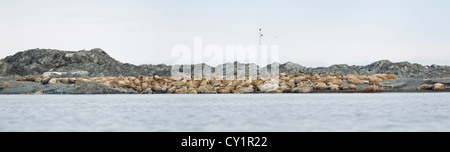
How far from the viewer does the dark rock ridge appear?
7088 cm

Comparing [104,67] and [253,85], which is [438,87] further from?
[104,67]

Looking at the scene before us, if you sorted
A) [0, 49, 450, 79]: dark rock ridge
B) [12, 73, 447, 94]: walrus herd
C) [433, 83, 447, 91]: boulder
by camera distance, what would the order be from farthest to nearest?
[0, 49, 450, 79]: dark rock ridge
[12, 73, 447, 94]: walrus herd
[433, 83, 447, 91]: boulder

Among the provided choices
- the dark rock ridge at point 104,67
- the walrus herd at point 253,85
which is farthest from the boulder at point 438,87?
the dark rock ridge at point 104,67

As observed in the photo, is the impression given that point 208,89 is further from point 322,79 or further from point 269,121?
point 269,121

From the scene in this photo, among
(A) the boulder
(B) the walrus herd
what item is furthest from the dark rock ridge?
(A) the boulder

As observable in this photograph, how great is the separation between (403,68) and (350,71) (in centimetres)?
710

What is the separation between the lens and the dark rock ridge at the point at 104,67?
2790 inches

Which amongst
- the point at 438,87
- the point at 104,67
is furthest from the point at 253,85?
the point at 104,67

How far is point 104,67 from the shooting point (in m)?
72.8

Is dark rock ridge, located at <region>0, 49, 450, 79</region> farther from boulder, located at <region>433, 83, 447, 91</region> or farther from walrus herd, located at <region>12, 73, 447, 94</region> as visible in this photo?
boulder, located at <region>433, 83, 447, 91</region>

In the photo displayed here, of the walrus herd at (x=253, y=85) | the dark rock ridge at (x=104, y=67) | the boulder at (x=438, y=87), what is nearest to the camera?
the boulder at (x=438, y=87)

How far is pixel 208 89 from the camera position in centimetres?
4197

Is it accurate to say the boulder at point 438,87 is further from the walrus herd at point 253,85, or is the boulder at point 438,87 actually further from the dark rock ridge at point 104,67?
the dark rock ridge at point 104,67
